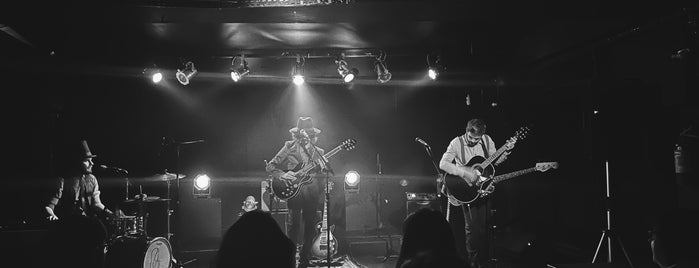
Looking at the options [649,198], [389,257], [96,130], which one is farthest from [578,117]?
[96,130]

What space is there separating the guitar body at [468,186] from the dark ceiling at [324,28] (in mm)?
1974

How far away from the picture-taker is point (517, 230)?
29.4 feet

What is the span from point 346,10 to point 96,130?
570 cm

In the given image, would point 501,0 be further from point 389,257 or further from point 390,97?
point 390,97

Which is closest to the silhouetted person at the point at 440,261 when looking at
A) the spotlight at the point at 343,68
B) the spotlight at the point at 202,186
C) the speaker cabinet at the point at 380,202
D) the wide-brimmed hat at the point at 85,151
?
the spotlight at the point at 343,68

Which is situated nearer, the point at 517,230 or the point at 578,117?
the point at 578,117

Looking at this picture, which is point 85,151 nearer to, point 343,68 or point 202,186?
point 202,186

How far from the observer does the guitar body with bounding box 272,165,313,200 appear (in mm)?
7027

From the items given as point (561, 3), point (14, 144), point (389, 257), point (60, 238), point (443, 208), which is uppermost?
point (561, 3)

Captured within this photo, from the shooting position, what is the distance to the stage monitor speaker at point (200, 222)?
8.84 metres

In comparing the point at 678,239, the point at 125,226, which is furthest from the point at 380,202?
the point at 678,239

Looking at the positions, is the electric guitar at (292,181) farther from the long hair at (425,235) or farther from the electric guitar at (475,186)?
the long hair at (425,235)

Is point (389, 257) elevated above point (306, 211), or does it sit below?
below

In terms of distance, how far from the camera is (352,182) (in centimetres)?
902
